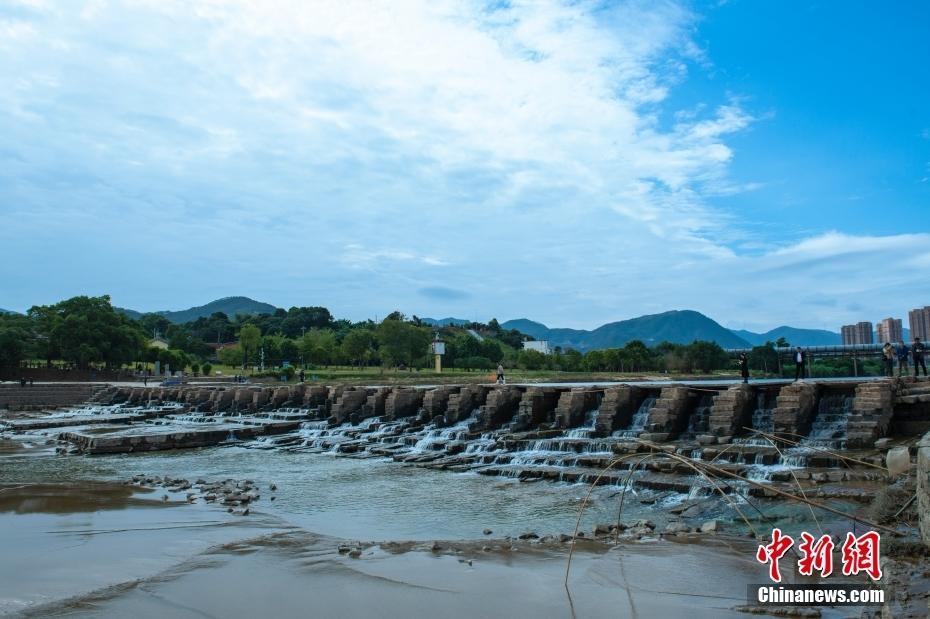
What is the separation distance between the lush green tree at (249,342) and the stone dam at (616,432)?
156 feet

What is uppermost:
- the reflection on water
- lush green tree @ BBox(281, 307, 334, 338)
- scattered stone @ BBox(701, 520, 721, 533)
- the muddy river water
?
Result: lush green tree @ BBox(281, 307, 334, 338)

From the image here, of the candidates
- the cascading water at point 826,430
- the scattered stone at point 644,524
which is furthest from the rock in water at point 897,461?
the cascading water at point 826,430

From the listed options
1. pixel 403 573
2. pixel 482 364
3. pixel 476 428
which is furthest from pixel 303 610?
pixel 482 364

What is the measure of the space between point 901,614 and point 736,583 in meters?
2.02

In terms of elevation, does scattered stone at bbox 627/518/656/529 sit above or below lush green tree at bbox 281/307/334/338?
below

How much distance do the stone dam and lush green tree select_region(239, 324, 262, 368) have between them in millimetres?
47478

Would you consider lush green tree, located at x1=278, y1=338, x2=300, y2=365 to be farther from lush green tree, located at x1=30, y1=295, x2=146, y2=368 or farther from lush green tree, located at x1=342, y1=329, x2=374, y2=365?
lush green tree, located at x1=30, y1=295, x2=146, y2=368

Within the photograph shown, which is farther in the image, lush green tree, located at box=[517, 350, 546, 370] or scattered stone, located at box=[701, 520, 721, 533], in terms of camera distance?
lush green tree, located at box=[517, 350, 546, 370]

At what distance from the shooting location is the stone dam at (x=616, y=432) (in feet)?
37.9

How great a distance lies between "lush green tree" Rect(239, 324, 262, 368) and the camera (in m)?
76.3

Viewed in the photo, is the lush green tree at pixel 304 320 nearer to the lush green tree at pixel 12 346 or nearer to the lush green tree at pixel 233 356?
the lush green tree at pixel 233 356

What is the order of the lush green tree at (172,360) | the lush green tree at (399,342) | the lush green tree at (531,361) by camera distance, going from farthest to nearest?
the lush green tree at (531,361) → the lush green tree at (172,360) → the lush green tree at (399,342)

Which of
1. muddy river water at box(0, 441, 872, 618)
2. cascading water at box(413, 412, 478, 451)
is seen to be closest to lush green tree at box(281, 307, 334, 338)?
cascading water at box(413, 412, 478, 451)

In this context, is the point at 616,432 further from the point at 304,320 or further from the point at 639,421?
the point at 304,320
